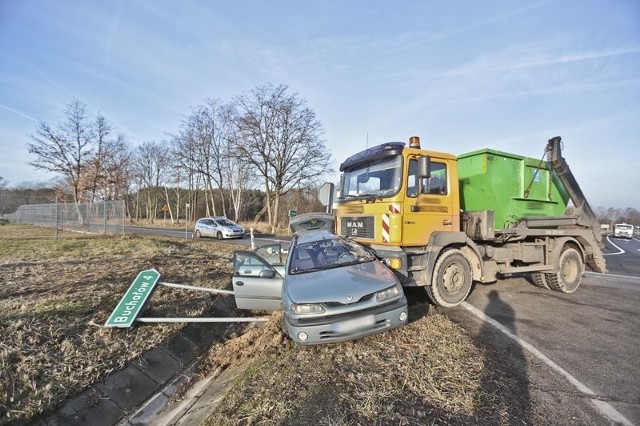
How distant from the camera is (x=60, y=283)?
6949 millimetres

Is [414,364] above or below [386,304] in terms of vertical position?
below

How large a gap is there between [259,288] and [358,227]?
222cm

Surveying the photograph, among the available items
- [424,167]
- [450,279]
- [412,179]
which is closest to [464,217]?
[450,279]

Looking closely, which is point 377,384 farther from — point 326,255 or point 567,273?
point 567,273

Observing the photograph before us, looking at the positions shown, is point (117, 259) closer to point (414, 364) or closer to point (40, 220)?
point (414, 364)

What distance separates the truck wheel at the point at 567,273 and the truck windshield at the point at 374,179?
4.76 meters

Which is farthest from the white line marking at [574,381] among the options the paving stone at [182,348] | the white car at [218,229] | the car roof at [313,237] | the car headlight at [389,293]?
the white car at [218,229]

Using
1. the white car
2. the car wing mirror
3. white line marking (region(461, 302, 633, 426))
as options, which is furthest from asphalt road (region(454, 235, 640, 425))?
the white car

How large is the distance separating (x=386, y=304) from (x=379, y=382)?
1.05 m

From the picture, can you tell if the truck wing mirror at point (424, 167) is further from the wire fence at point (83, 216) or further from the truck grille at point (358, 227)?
the wire fence at point (83, 216)

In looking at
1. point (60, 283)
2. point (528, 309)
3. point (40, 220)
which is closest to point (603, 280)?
point (528, 309)

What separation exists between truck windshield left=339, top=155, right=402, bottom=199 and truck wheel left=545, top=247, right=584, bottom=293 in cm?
476

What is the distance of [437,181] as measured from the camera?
6.25 meters

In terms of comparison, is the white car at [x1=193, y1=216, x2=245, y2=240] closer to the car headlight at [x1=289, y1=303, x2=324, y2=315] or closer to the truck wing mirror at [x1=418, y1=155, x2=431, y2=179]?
the truck wing mirror at [x1=418, y1=155, x2=431, y2=179]
